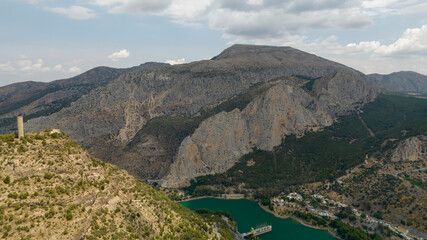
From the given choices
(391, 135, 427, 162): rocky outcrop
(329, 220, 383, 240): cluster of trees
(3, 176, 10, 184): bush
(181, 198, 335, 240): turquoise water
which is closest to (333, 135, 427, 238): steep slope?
(391, 135, 427, 162): rocky outcrop

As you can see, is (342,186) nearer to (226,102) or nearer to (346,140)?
(346,140)

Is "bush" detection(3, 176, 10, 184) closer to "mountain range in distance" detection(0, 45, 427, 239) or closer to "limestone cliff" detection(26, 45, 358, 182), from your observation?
"mountain range in distance" detection(0, 45, 427, 239)

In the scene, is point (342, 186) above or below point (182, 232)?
below

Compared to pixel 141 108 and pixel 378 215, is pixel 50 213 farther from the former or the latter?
pixel 141 108

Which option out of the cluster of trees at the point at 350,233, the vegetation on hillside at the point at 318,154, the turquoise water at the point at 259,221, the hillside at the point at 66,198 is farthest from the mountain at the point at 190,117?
the hillside at the point at 66,198

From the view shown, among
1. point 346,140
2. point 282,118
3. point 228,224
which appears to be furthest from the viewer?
point 282,118

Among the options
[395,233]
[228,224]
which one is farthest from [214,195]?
[395,233]
